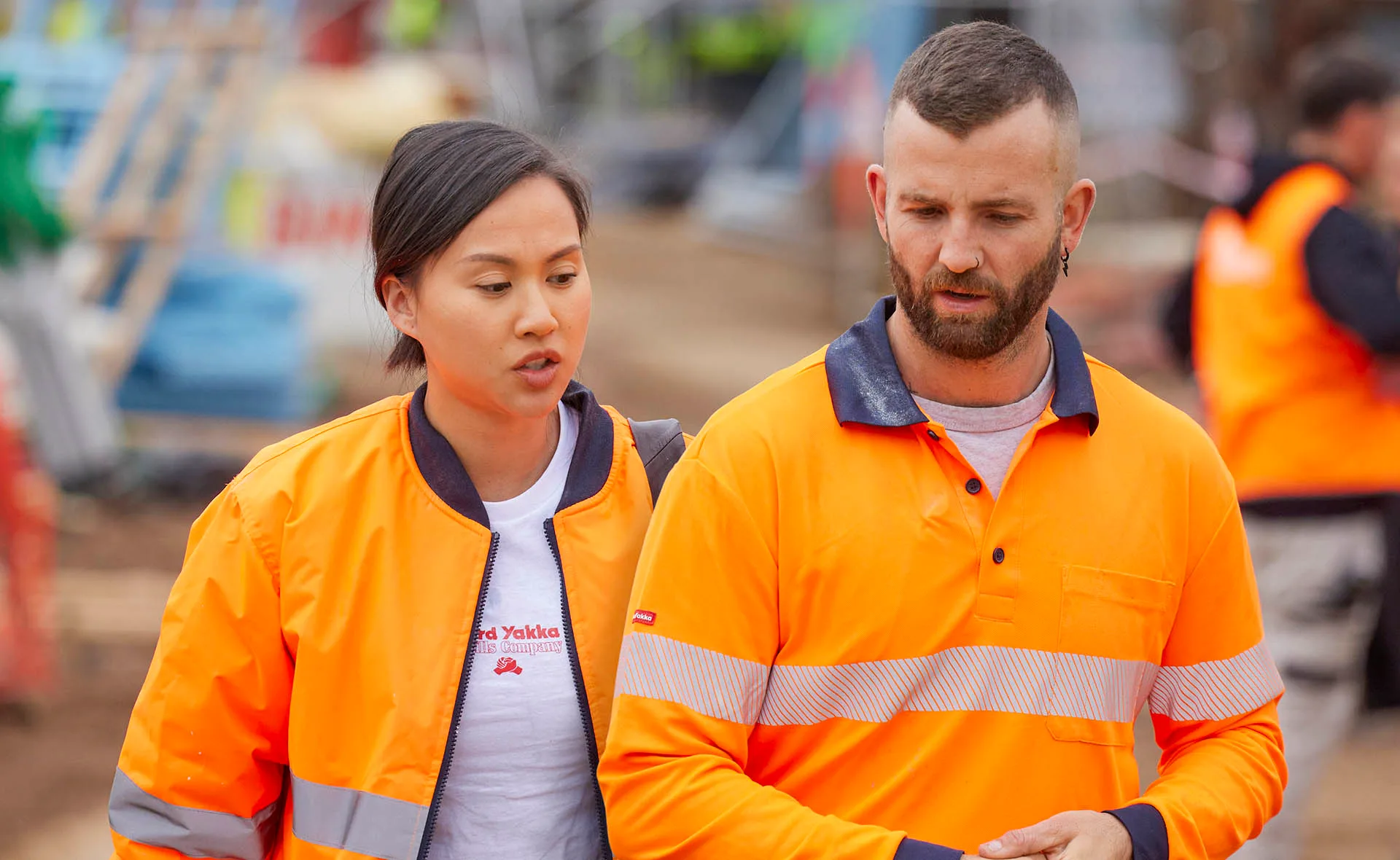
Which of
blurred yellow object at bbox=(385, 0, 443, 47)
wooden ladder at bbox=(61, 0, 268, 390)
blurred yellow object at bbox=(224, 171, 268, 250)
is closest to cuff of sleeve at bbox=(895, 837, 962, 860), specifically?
wooden ladder at bbox=(61, 0, 268, 390)

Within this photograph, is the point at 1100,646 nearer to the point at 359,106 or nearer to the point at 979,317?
the point at 979,317

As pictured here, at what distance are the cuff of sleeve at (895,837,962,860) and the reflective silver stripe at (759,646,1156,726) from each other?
0.60 feet

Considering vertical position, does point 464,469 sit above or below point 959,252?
below

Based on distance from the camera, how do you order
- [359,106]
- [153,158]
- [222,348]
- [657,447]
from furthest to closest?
[359,106] < [222,348] < [153,158] < [657,447]

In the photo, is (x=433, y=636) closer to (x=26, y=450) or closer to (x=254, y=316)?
(x=26, y=450)

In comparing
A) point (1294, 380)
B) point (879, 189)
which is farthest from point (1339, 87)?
point (879, 189)

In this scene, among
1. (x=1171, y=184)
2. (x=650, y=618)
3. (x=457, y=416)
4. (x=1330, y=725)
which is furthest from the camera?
(x=1171, y=184)

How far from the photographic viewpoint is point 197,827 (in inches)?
81.9

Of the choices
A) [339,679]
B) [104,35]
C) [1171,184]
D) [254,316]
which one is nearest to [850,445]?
[339,679]

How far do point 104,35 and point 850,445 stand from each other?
9.38 metres

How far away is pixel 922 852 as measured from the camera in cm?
198

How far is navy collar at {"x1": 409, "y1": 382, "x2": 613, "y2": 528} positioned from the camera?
2195mm

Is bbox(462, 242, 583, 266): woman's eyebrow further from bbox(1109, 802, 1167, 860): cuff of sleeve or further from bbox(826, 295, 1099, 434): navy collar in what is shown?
bbox(1109, 802, 1167, 860): cuff of sleeve

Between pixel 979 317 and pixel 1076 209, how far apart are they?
229 mm
